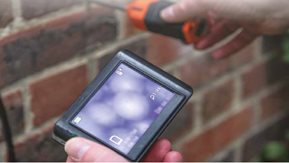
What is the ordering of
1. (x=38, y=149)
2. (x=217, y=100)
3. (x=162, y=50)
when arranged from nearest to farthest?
(x=38, y=149) → (x=162, y=50) → (x=217, y=100)

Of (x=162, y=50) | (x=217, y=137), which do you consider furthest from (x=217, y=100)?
(x=162, y=50)

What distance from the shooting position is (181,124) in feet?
3.51

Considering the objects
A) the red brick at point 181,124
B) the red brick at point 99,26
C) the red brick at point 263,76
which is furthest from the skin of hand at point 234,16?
the red brick at point 263,76

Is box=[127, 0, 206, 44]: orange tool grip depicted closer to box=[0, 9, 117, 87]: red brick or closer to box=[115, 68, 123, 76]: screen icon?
box=[0, 9, 117, 87]: red brick

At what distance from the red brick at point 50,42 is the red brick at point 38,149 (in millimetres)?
100

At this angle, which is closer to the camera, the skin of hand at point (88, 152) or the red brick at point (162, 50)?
the skin of hand at point (88, 152)

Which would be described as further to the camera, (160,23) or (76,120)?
(160,23)

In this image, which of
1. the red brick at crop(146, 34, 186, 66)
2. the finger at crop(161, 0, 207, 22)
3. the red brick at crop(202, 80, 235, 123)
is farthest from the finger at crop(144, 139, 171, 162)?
the red brick at crop(202, 80, 235, 123)

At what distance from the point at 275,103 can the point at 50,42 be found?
0.66m

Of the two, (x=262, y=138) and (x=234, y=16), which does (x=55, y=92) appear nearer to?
(x=234, y=16)

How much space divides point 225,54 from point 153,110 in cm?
32

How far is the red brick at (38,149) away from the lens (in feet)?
2.72

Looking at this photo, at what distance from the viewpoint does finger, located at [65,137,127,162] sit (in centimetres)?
58

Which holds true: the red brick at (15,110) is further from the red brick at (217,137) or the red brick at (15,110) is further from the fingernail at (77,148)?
the red brick at (217,137)
